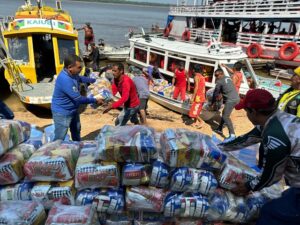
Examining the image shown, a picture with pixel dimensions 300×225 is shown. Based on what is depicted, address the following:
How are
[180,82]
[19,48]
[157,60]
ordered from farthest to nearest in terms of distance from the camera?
[157,60]
[19,48]
[180,82]

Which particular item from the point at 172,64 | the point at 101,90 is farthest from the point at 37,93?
the point at 172,64

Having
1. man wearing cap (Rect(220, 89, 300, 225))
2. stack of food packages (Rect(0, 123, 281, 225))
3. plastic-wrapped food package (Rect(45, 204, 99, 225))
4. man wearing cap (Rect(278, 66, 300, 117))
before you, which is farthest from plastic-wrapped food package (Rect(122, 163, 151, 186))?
man wearing cap (Rect(278, 66, 300, 117))

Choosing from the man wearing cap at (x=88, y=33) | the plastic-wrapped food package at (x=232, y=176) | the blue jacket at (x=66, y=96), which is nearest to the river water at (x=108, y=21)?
the man wearing cap at (x=88, y=33)

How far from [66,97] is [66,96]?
2 centimetres

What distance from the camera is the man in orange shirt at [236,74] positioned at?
23.9 feet

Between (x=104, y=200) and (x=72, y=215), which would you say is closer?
(x=72, y=215)

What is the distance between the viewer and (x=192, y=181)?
2.61 m

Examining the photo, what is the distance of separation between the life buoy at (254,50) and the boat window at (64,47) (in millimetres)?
12145

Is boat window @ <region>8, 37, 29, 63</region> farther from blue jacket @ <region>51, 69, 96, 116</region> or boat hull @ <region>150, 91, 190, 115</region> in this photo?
blue jacket @ <region>51, 69, 96, 116</region>

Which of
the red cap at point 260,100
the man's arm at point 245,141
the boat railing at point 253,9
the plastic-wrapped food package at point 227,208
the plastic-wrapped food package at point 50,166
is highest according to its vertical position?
the boat railing at point 253,9

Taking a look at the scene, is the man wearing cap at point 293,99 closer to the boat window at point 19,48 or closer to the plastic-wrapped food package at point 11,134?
the plastic-wrapped food package at point 11,134

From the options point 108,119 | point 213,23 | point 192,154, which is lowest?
point 108,119

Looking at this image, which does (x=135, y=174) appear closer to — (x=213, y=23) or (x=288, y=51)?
(x=288, y=51)

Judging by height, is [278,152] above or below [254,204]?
above
